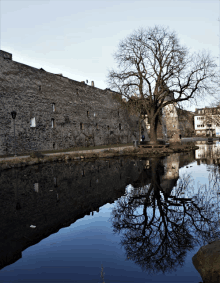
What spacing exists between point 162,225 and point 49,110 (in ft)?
81.0

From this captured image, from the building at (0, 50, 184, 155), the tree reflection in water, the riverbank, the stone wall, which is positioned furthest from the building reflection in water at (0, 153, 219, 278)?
the stone wall

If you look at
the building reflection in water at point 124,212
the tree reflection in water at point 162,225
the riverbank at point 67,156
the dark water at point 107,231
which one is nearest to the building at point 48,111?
the riverbank at point 67,156

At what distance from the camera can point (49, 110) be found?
27.8m

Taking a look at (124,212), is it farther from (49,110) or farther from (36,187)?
(49,110)

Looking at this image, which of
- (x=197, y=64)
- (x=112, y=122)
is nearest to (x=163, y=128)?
(x=112, y=122)

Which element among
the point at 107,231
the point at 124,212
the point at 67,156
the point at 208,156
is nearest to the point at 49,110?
the point at 67,156

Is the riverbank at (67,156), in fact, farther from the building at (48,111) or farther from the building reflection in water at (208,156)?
the building at (48,111)

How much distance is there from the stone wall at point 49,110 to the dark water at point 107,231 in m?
15.9

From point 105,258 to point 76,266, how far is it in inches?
18.5

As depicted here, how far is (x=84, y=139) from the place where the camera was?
34.0m

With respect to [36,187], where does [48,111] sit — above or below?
above

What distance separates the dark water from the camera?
342 cm

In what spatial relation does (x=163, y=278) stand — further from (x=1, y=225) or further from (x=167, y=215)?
(x=1, y=225)

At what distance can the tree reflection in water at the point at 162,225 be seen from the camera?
3.76m
